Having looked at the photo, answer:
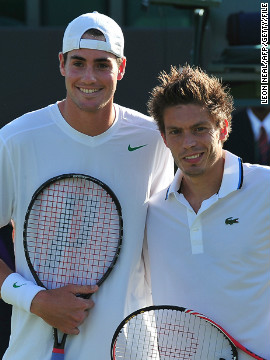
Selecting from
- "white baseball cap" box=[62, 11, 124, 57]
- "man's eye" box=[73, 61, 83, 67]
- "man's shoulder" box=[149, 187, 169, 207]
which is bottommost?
"man's shoulder" box=[149, 187, 169, 207]

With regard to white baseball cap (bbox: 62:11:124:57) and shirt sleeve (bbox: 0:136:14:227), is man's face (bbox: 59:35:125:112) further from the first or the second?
shirt sleeve (bbox: 0:136:14:227)

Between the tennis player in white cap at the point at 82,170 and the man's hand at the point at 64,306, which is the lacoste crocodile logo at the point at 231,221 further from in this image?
the man's hand at the point at 64,306

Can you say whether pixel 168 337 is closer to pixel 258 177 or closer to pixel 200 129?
pixel 258 177

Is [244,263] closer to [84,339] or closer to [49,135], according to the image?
[84,339]

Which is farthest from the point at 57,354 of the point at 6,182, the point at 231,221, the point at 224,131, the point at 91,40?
the point at 91,40

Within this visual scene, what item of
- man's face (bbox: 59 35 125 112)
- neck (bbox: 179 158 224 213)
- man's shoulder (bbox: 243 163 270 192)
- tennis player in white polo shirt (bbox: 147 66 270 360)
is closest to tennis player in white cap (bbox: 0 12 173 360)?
man's face (bbox: 59 35 125 112)

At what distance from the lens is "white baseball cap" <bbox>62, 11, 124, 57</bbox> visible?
12.3ft

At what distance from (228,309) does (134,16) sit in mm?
4879

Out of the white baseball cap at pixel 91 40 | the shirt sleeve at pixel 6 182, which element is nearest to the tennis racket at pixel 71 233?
the shirt sleeve at pixel 6 182

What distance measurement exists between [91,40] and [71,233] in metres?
0.83

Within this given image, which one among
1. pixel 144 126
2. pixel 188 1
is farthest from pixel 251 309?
pixel 188 1

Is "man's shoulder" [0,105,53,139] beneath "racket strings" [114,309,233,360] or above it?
above

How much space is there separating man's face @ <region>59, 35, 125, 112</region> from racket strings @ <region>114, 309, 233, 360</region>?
916 mm

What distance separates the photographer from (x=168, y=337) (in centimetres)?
358
